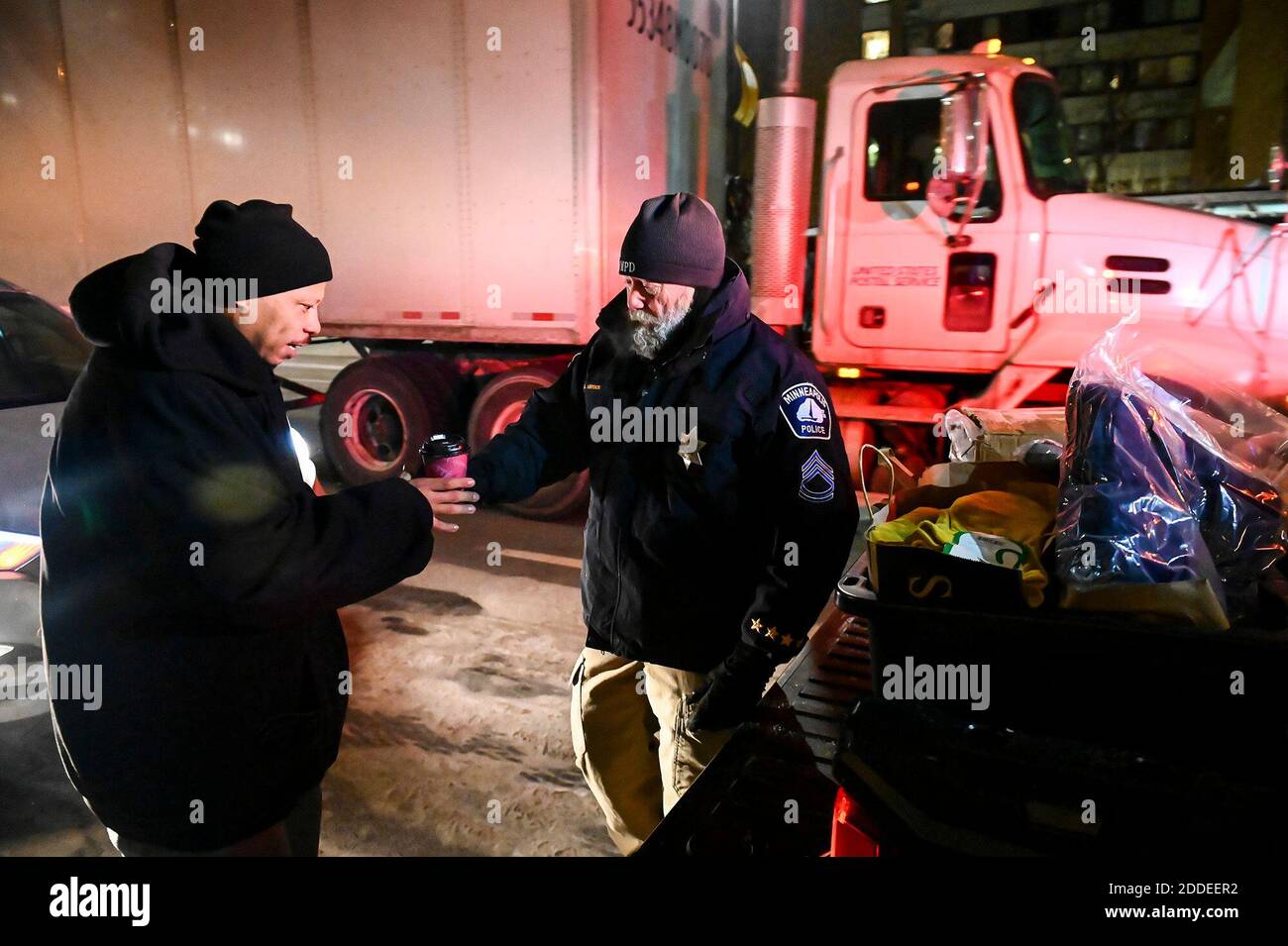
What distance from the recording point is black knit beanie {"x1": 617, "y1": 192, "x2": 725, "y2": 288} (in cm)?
228

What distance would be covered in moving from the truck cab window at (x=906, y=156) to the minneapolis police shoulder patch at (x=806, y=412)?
3723 mm

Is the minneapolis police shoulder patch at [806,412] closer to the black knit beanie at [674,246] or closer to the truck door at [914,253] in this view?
the black knit beanie at [674,246]

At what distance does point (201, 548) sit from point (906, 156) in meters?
5.06

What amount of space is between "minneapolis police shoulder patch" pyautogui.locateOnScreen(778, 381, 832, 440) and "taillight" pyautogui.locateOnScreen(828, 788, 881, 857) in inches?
38.0

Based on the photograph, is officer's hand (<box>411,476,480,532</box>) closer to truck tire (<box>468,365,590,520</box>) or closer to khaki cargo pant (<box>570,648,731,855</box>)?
khaki cargo pant (<box>570,648,731,855</box>)

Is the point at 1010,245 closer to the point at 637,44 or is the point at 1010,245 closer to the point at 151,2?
the point at 637,44

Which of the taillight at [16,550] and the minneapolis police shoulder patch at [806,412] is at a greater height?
the minneapolis police shoulder patch at [806,412]

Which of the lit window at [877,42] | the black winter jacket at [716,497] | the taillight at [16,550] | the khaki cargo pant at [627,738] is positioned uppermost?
the lit window at [877,42]

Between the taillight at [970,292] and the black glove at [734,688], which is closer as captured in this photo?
the black glove at [734,688]

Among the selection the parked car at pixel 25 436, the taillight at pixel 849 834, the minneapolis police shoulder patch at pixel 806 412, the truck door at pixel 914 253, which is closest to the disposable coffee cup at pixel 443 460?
the minneapolis police shoulder patch at pixel 806 412

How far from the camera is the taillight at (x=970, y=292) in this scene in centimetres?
544

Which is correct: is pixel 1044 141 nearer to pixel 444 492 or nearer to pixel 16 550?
pixel 444 492

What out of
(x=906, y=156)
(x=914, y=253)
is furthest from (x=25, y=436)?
(x=906, y=156)

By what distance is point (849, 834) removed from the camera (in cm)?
136
